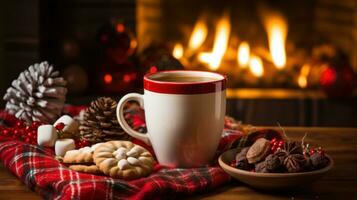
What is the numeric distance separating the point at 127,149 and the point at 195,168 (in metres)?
0.10

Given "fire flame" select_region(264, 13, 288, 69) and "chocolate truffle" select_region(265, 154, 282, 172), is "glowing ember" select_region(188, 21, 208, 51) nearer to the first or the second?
"fire flame" select_region(264, 13, 288, 69)

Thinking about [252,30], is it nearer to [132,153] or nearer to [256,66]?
[256,66]

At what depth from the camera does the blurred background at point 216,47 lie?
2.16 meters

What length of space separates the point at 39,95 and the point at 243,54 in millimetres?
1384

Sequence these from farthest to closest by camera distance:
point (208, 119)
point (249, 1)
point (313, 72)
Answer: point (249, 1)
point (313, 72)
point (208, 119)

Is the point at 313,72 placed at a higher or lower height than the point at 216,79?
lower

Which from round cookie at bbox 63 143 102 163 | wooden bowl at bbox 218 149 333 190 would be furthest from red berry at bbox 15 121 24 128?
wooden bowl at bbox 218 149 333 190

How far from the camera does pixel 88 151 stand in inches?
35.1

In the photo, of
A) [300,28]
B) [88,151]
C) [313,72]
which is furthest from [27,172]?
[300,28]

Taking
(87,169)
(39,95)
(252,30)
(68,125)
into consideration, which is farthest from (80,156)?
(252,30)

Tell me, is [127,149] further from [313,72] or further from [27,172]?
[313,72]

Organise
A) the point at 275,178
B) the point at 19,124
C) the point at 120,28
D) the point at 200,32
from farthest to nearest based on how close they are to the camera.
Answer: the point at 200,32 → the point at 120,28 → the point at 19,124 → the point at 275,178

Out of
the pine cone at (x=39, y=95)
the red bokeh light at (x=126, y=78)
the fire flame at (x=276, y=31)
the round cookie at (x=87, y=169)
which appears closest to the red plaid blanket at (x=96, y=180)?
the round cookie at (x=87, y=169)

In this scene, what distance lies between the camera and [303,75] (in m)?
2.36
